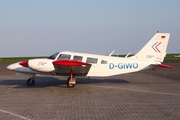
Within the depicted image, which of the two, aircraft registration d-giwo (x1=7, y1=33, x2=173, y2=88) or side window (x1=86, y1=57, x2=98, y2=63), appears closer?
aircraft registration d-giwo (x1=7, y1=33, x2=173, y2=88)

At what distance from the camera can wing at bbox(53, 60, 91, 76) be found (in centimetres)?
1417

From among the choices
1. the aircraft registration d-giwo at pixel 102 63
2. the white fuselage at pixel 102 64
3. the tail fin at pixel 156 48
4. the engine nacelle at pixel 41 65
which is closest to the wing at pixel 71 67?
the aircraft registration d-giwo at pixel 102 63

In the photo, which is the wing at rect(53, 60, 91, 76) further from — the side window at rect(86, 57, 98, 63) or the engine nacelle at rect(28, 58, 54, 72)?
the side window at rect(86, 57, 98, 63)

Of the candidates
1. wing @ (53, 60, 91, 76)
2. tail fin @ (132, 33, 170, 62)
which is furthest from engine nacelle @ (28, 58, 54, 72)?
tail fin @ (132, 33, 170, 62)

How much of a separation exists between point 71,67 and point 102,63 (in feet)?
7.35

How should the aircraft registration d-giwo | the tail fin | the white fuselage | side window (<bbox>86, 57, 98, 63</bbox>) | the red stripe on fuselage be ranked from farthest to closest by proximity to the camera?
the tail fin → side window (<bbox>86, 57, 98, 63</bbox>) → the white fuselage → the aircraft registration d-giwo → the red stripe on fuselage

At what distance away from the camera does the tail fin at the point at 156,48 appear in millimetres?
16094

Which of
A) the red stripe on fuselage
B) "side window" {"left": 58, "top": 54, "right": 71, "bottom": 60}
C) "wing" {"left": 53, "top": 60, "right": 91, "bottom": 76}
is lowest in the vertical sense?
"wing" {"left": 53, "top": 60, "right": 91, "bottom": 76}

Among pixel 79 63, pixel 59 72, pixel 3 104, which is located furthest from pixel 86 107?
pixel 59 72

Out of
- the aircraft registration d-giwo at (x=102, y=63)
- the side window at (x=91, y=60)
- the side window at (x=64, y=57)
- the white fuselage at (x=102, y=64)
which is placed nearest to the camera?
the aircraft registration d-giwo at (x=102, y=63)

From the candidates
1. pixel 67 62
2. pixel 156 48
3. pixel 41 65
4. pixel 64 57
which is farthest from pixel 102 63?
pixel 41 65

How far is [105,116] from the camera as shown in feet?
25.8

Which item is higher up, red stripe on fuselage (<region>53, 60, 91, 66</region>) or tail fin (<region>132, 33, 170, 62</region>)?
tail fin (<region>132, 33, 170, 62</region>)

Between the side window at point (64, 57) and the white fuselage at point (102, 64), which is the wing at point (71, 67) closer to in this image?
the white fuselage at point (102, 64)
